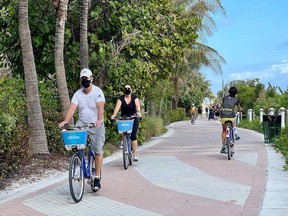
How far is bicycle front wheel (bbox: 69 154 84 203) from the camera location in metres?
7.18

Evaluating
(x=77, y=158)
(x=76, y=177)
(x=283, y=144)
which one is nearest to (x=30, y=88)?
(x=77, y=158)

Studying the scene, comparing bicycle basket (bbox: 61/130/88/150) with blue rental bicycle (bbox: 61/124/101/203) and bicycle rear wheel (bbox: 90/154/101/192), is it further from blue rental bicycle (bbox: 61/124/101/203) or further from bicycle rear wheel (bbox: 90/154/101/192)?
bicycle rear wheel (bbox: 90/154/101/192)

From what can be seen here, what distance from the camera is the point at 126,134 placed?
10.9 m

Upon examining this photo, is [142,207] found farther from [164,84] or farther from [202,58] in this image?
[202,58]

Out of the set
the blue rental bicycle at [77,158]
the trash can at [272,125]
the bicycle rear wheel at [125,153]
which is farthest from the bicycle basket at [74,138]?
the trash can at [272,125]

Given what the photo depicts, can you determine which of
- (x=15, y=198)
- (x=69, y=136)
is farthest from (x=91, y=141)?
(x=15, y=198)

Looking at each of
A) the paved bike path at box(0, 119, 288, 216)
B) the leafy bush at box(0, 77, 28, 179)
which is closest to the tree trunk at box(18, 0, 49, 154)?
the leafy bush at box(0, 77, 28, 179)

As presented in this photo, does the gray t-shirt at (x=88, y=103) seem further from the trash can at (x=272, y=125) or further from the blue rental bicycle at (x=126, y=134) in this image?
the trash can at (x=272, y=125)

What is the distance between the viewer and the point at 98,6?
15.4 meters

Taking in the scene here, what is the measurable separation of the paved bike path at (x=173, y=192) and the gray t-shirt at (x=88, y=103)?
124 cm

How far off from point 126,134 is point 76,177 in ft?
11.8

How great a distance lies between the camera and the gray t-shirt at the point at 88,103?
7.79 metres

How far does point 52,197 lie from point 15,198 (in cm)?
57

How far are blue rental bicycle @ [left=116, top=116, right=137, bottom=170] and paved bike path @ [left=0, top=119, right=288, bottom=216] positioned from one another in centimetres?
25
